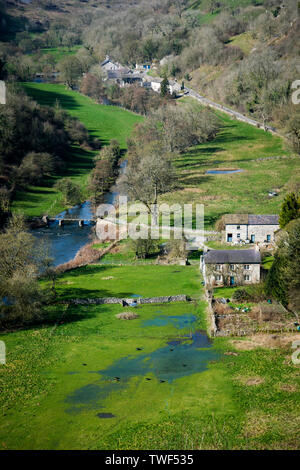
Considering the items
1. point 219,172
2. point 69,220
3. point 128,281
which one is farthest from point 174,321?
point 219,172

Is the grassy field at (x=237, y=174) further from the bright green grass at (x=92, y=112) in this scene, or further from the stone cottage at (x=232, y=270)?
the bright green grass at (x=92, y=112)

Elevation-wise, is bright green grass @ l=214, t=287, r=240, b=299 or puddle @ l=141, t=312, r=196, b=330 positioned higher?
bright green grass @ l=214, t=287, r=240, b=299

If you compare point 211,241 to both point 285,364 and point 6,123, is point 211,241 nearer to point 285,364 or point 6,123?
point 285,364

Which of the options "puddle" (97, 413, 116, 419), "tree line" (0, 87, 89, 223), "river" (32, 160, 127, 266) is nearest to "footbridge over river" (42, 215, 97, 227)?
"river" (32, 160, 127, 266)

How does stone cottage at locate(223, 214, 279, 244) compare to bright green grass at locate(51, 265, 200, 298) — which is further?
stone cottage at locate(223, 214, 279, 244)

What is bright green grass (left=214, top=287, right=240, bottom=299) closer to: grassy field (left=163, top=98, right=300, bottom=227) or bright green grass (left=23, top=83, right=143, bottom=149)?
grassy field (left=163, top=98, right=300, bottom=227)

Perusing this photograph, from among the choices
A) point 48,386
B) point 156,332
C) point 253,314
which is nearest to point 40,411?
point 48,386

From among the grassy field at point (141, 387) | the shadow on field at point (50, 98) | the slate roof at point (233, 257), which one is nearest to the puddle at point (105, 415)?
the grassy field at point (141, 387)
